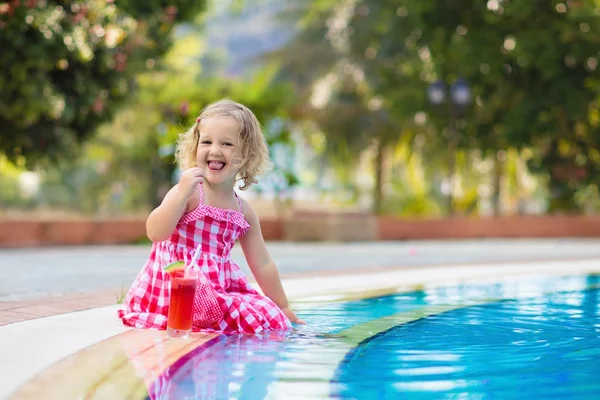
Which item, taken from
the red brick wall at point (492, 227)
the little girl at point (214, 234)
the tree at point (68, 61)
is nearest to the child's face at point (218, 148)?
the little girl at point (214, 234)

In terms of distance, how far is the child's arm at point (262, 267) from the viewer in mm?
4438

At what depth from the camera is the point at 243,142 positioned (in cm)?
427

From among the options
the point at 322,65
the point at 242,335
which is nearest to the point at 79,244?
the point at 242,335

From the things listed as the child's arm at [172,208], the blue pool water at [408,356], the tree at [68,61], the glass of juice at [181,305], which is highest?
the tree at [68,61]

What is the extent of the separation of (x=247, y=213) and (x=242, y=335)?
652mm

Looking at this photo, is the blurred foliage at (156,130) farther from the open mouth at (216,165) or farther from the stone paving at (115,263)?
the open mouth at (216,165)

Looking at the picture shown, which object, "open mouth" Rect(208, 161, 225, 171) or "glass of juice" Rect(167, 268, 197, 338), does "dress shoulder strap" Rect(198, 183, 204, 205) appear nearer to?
"open mouth" Rect(208, 161, 225, 171)

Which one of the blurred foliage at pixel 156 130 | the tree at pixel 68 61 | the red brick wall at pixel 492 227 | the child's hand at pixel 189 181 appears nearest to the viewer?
the child's hand at pixel 189 181

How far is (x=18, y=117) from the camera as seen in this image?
1180cm

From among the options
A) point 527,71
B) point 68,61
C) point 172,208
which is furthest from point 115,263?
point 527,71

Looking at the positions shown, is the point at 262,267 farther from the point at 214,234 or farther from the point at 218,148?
the point at 218,148

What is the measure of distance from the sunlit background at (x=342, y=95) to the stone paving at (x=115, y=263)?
1.71 meters

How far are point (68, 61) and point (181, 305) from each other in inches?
347

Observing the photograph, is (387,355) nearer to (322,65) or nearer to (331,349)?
(331,349)
